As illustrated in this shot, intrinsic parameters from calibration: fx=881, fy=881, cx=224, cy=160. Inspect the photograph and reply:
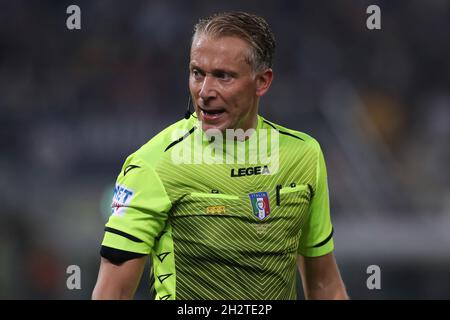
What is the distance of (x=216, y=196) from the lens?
3.33 meters

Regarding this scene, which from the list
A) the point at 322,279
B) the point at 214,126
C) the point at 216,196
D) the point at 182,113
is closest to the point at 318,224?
the point at 322,279

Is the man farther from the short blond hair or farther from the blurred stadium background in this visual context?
the blurred stadium background

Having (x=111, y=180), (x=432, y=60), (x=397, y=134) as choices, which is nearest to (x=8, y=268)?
(x=111, y=180)

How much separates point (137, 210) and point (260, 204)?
493 millimetres

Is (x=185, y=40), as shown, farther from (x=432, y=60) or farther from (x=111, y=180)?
(x=432, y=60)

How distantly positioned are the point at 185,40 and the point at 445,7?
2.98 m

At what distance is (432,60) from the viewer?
382 inches

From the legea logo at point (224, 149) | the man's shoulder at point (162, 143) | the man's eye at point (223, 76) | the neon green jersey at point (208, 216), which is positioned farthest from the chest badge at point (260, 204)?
the man's eye at point (223, 76)

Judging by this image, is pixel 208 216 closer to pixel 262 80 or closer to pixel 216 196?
pixel 216 196

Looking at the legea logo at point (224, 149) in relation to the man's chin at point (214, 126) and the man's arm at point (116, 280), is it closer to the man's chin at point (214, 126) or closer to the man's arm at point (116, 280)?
the man's chin at point (214, 126)

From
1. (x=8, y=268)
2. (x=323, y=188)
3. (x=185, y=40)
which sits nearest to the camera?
(x=323, y=188)

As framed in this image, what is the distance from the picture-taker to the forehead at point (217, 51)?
10.4 ft

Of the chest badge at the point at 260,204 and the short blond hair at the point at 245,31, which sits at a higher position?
the short blond hair at the point at 245,31

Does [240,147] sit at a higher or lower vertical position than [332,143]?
higher
